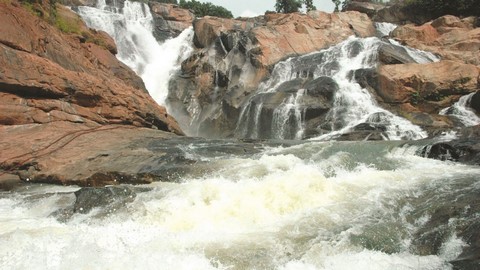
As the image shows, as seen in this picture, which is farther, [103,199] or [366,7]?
[366,7]

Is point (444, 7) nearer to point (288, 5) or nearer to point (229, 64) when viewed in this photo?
point (229, 64)

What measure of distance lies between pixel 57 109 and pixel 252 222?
8.78 metres

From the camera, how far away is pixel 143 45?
111 feet

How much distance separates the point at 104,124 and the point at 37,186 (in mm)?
4264

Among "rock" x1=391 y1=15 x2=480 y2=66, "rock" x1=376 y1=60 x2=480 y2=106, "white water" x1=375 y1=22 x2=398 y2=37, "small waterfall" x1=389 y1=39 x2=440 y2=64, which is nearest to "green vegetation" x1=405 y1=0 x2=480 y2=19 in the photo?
"white water" x1=375 y1=22 x2=398 y2=37

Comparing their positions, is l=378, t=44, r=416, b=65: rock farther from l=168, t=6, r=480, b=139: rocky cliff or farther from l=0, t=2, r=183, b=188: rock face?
l=0, t=2, r=183, b=188: rock face

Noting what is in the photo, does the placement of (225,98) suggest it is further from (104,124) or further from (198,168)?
(198,168)

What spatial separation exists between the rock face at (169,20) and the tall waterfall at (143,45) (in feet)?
3.07

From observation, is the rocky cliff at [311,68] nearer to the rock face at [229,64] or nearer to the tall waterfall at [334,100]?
the rock face at [229,64]

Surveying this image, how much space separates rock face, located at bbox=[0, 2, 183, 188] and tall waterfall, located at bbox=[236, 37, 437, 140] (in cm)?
622

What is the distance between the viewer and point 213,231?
264 inches

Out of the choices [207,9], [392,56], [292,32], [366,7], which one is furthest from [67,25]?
[207,9]

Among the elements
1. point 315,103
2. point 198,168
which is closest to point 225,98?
point 315,103

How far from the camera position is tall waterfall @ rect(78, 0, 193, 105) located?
30.9 m
